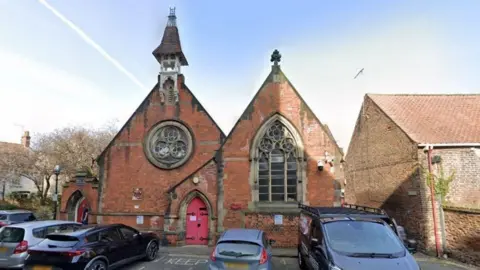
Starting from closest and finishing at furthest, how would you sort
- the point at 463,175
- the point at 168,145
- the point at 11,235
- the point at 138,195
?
1. the point at 11,235
2. the point at 463,175
3. the point at 138,195
4. the point at 168,145

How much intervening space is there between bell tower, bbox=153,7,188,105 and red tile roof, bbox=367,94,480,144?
39.4 feet

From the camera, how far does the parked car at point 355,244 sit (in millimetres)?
5750

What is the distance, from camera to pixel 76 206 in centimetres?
1783

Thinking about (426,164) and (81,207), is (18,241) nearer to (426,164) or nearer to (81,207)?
(81,207)

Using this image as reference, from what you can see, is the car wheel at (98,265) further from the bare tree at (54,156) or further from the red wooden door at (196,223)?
the bare tree at (54,156)

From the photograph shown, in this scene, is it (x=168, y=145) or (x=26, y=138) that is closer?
(x=168, y=145)

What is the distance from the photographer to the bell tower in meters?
17.2

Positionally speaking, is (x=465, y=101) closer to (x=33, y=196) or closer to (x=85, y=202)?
(x=85, y=202)

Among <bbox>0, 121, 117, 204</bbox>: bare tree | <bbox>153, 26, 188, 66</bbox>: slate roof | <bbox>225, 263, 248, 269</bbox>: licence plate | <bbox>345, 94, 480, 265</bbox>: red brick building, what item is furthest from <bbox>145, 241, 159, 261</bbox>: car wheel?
<bbox>0, 121, 117, 204</bbox>: bare tree

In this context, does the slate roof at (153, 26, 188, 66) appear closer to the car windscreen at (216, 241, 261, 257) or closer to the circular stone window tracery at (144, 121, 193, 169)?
the circular stone window tracery at (144, 121, 193, 169)

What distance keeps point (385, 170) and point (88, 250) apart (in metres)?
15.1

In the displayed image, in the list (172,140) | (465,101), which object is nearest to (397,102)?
(465,101)

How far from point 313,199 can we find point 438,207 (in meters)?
5.14

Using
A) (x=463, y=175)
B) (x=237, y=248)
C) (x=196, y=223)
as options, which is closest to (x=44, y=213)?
(x=196, y=223)
